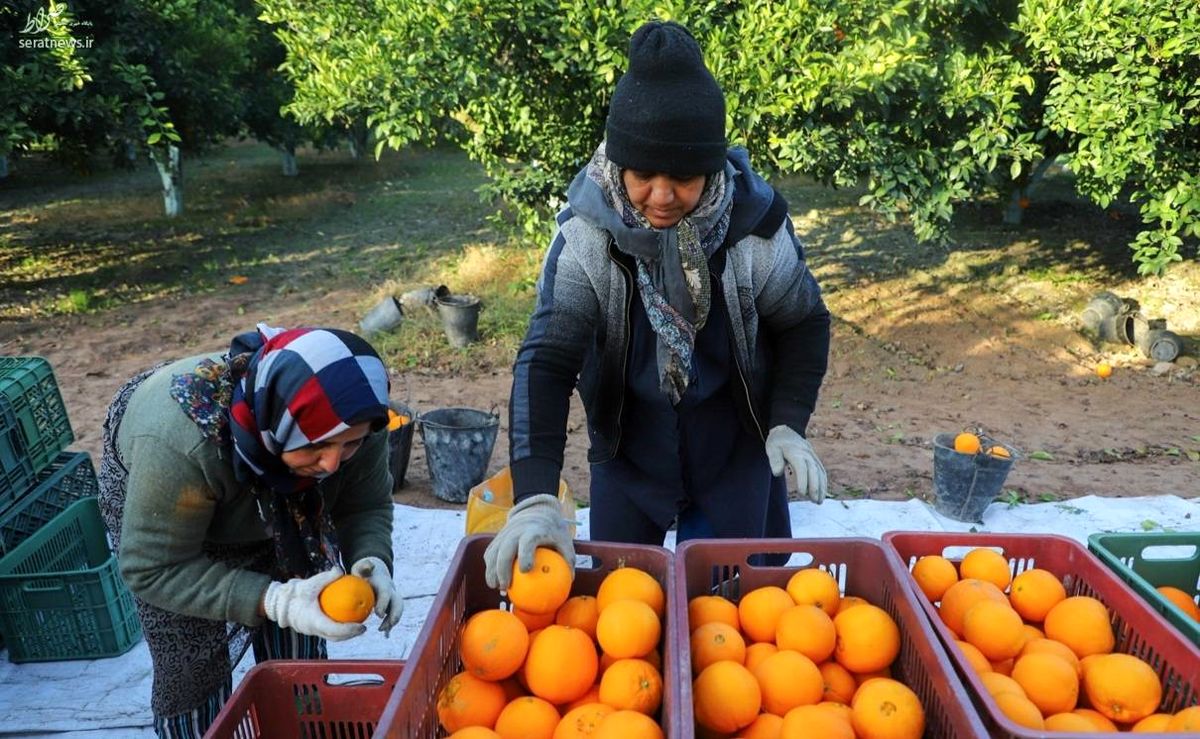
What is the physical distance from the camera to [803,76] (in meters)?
5.92

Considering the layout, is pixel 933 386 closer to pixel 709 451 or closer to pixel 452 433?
pixel 452 433

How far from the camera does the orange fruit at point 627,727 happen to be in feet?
4.49

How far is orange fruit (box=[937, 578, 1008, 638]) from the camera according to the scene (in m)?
1.74

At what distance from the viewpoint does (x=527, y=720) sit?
1512mm

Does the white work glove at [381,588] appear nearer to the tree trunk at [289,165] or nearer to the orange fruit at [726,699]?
the orange fruit at [726,699]

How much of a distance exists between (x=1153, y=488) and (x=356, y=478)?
4.77 m

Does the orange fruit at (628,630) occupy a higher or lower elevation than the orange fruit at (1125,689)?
higher

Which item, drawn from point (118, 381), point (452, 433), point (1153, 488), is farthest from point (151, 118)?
point (1153, 488)

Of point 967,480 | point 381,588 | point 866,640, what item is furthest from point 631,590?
point 967,480

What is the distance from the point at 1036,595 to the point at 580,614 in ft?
3.26

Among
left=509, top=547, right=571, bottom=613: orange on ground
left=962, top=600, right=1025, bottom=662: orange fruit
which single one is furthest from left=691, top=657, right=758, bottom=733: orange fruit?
left=962, top=600, right=1025, bottom=662: orange fruit

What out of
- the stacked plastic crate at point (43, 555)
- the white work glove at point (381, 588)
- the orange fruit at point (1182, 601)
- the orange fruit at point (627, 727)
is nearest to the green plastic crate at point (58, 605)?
the stacked plastic crate at point (43, 555)

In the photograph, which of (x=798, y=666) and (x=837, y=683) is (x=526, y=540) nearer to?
(x=798, y=666)

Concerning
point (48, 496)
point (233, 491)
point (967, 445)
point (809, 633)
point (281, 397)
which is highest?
point (281, 397)
